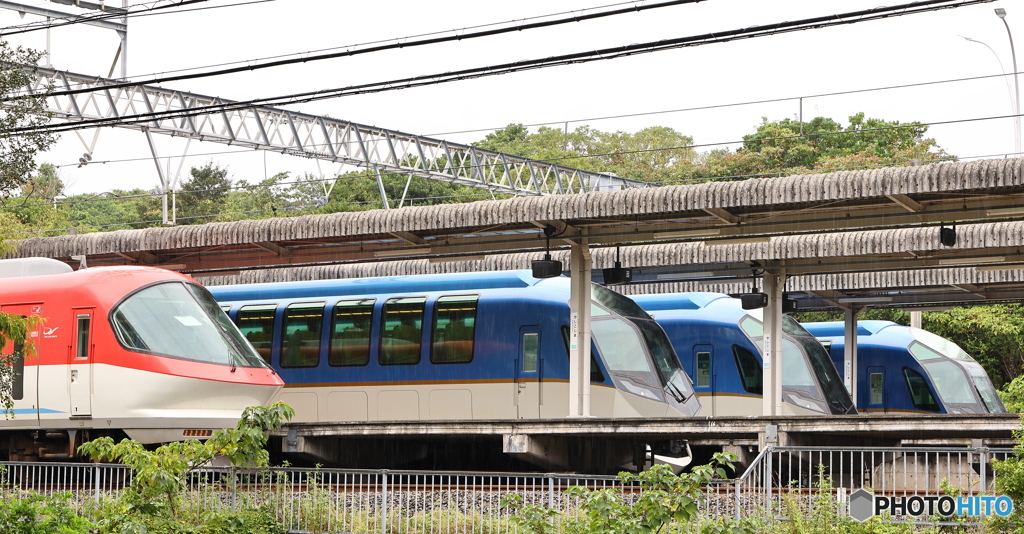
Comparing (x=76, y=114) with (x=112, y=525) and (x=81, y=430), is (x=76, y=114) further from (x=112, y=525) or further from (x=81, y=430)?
(x=112, y=525)

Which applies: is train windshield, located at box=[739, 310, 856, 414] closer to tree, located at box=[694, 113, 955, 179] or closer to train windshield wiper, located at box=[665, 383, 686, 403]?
train windshield wiper, located at box=[665, 383, 686, 403]

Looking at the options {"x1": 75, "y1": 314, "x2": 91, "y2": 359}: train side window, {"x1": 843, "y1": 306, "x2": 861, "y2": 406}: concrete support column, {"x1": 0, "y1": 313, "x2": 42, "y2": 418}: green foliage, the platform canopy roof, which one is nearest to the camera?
{"x1": 0, "y1": 313, "x2": 42, "y2": 418}: green foliage

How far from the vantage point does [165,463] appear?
45.6 feet

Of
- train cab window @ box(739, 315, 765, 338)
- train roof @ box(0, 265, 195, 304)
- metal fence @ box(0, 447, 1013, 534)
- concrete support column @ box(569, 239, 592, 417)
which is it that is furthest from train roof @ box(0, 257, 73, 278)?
train cab window @ box(739, 315, 765, 338)

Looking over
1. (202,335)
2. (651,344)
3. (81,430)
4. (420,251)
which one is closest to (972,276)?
(651,344)

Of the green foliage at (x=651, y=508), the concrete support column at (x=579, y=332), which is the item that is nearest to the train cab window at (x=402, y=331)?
the concrete support column at (x=579, y=332)

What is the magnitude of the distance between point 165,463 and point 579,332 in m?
7.93

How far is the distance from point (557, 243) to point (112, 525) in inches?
377

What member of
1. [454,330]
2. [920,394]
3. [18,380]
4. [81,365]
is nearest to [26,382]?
[18,380]

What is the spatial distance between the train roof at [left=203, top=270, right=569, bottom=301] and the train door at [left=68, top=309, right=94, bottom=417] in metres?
6.10

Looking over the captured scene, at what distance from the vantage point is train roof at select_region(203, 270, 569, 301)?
2214 cm

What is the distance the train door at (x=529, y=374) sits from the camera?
21.1 meters

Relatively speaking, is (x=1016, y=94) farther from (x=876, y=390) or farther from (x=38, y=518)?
(x=38, y=518)

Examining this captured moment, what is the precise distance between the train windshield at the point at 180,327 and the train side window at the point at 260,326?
418cm
